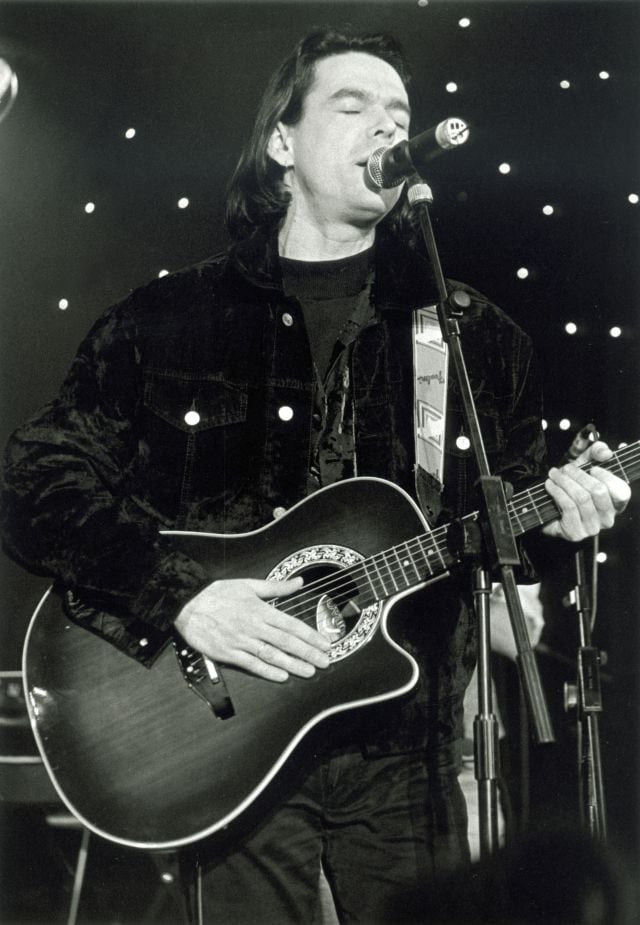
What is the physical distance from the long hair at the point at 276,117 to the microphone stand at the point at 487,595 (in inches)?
28.6

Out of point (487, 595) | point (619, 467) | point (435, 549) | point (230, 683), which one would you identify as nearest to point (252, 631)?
point (230, 683)

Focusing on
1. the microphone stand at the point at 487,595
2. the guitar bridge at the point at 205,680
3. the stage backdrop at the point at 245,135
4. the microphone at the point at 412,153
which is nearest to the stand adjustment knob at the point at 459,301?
the microphone stand at the point at 487,595

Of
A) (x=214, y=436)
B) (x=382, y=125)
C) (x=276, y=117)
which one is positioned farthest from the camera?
(x=276, y=117)

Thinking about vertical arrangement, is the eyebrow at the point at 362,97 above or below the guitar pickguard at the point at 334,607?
above

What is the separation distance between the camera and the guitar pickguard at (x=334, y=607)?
1.67m

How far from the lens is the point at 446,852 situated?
1.68m

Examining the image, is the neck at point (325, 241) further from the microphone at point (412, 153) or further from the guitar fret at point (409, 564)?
the guitar fret at point (409, 564)

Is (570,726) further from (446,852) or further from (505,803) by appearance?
(446,852)

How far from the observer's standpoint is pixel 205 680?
1.67 metres

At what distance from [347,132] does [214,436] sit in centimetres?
76

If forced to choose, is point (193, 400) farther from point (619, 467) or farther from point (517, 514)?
point (619, 467)

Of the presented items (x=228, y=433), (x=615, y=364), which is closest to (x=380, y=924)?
(x=228, y=433)

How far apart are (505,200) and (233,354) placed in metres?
0.76

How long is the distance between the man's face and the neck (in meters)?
0.01
